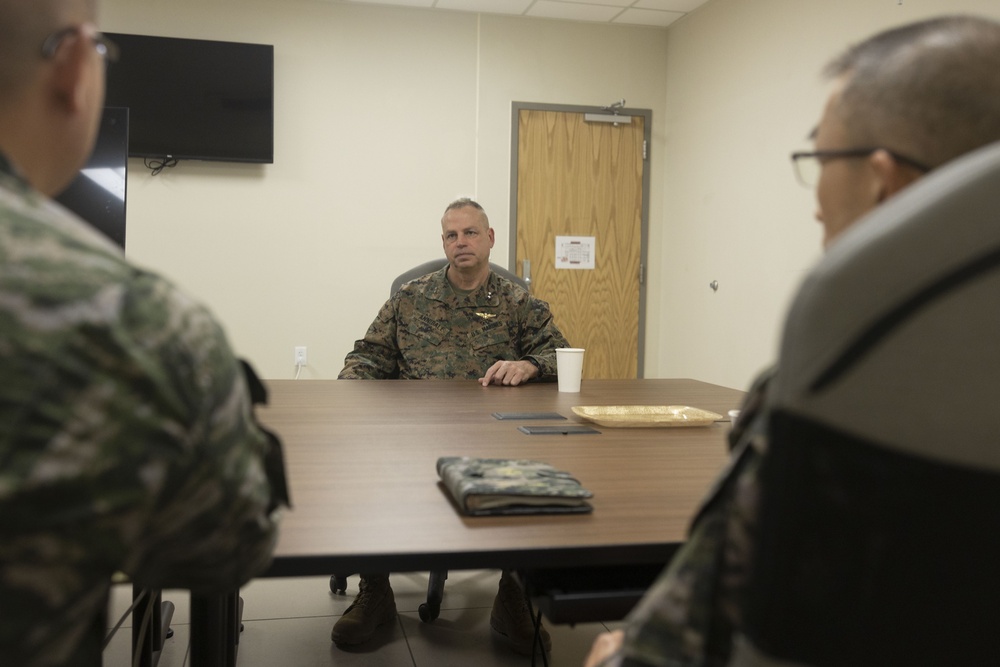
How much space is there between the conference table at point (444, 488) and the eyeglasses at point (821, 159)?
48cm

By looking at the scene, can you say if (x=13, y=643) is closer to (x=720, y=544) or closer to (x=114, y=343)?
(x=114, y=343)

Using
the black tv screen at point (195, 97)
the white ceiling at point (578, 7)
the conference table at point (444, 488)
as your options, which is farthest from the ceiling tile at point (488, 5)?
the conference table at point (444, 488)

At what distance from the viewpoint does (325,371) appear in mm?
4961

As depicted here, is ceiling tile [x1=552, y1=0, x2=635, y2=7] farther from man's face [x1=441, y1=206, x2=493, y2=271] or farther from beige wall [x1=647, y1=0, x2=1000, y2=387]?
man's face [x1=441, y1=206, x2=493, y2=271]

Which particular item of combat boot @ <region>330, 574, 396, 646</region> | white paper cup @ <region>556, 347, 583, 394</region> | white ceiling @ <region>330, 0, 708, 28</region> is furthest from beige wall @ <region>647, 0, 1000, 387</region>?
combat boot @ <region>330, 574, 396, 646</region>

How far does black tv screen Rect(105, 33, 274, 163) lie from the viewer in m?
4.54

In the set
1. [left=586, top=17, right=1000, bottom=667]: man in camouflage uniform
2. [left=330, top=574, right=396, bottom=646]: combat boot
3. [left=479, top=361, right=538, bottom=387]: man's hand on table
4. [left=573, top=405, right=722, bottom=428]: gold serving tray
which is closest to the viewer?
[left=586, top=17, right=1000, bottom=667]: man in camouflage uniform

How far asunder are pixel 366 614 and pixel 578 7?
3.76 meters

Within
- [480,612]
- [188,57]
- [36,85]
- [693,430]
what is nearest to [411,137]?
[188,57]

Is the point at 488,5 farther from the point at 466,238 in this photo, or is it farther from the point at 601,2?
the point at 466,238

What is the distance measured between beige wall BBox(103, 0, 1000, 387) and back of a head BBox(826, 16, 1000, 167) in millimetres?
3745

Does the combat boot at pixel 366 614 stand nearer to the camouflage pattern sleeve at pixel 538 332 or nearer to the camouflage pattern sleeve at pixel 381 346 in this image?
the camouflage pattern sleeve at pixel 381 346

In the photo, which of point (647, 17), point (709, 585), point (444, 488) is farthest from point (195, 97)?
point (709, 585)

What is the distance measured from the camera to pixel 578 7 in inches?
193
